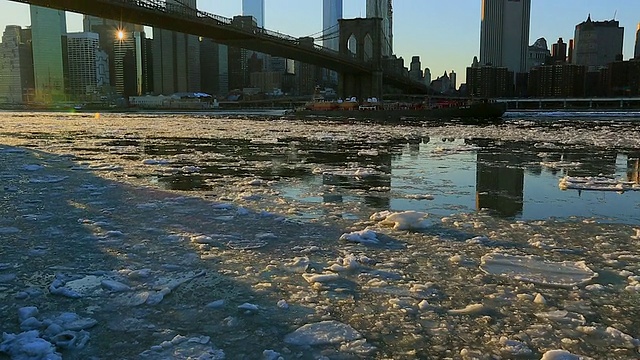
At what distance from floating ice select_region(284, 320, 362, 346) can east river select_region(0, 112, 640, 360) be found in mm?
10

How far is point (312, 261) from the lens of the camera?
13.5 ft

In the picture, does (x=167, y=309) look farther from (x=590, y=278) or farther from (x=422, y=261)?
(x=590, y=278)

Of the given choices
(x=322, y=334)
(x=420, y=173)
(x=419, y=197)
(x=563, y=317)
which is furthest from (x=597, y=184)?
(x=322, y=334)

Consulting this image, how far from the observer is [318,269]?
390 centimetres

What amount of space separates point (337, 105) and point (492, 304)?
46945 mm

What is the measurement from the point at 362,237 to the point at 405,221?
2.20 feet

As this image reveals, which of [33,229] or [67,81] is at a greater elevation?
[67,81]

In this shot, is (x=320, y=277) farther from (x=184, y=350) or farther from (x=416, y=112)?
(x=416, y=112)

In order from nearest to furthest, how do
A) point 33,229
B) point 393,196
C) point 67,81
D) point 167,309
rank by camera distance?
point 167,309 < point 33,229 < point 393,196 < point 67,81

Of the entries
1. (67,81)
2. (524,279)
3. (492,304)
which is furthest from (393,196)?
(67,81)

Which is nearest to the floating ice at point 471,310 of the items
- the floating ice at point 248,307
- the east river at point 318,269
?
the east river at point 318,269

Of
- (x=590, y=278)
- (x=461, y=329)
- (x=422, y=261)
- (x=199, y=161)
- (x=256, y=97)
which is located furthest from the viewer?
(x=256, y=97)

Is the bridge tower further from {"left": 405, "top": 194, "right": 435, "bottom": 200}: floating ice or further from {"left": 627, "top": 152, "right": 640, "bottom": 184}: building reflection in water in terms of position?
{"left": 405, "top": 194, "right": 435, "bottom": 200}: floating ice

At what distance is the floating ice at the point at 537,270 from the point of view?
365cm
